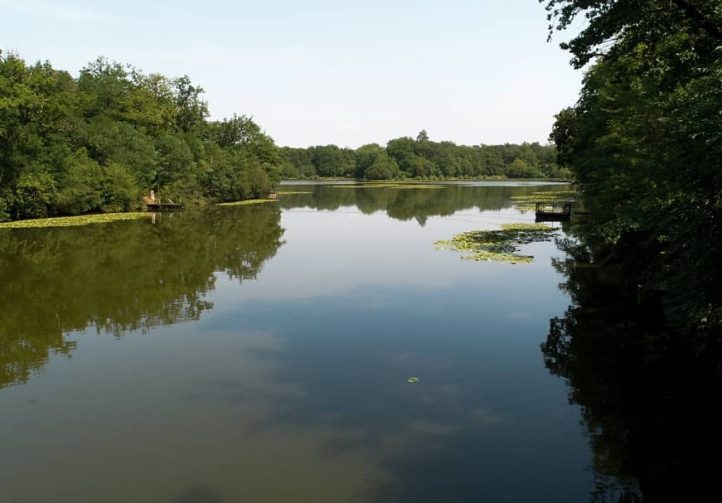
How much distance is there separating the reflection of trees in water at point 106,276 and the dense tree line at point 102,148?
1038cm

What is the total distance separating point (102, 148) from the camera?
67875 millimetres

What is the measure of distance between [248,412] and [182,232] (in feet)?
128

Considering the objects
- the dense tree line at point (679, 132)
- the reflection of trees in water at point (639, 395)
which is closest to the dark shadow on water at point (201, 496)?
the reflection of trees in water at point (639, 395)

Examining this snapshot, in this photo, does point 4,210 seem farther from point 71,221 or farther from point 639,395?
point 639,395

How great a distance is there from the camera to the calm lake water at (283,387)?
413 inches

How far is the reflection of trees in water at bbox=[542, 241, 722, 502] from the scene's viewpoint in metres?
10.7

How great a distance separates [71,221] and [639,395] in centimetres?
5663

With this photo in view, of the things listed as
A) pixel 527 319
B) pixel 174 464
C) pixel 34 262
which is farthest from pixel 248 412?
pixel 34 262

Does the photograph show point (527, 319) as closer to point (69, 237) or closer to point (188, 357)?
point (188, 357)

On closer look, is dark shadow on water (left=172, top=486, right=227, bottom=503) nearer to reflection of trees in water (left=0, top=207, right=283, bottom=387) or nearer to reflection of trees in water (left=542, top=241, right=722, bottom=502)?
reflection of trees in water (left=542, top=241, right=722, bottom=502)

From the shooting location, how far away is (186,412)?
13.3m

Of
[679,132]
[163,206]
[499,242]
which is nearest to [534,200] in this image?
[499,242]

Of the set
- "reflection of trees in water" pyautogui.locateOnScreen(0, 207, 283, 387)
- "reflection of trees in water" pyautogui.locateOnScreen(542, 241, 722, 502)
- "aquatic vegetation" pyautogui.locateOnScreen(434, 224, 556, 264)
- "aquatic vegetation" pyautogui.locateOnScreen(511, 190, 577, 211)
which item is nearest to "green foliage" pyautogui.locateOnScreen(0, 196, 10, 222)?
"reflection of trees in water" pyautogui.locateOnScreen(0, 207, 283, 387)

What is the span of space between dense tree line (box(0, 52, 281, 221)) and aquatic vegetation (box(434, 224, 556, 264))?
43439 millimetres
